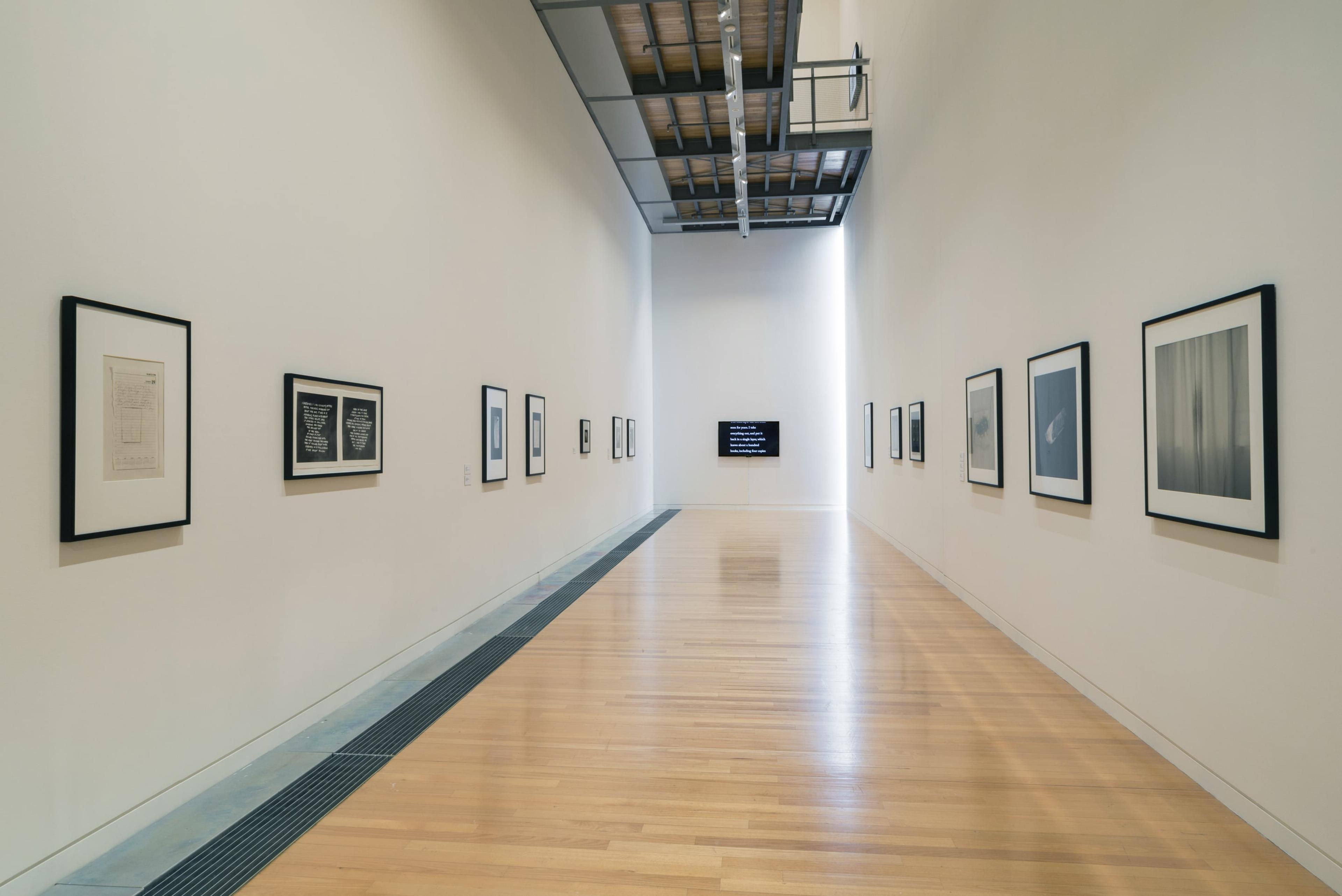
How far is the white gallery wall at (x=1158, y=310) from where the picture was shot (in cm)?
260

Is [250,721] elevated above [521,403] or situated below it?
below

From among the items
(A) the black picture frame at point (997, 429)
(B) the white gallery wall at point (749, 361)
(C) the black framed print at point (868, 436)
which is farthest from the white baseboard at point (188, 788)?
(B) the white gallery wall at point (749, 361)

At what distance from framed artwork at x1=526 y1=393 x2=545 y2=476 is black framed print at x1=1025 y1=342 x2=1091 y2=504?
489cm

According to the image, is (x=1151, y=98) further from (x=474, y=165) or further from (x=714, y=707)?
(x=474, y=165)

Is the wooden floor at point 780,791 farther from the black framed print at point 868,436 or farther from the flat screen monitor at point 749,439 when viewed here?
the flat screen monitor at point 749,439

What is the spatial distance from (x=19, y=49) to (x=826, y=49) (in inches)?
686

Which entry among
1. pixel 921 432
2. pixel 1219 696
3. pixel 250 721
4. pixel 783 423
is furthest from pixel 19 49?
pixel 783 423

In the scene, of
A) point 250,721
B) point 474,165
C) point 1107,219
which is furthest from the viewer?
point 474,165

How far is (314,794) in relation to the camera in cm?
324

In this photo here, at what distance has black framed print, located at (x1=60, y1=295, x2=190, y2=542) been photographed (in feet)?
8.41

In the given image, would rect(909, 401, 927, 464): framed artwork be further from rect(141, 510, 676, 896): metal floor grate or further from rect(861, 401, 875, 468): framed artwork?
rect(141, 510, 676, 896): metal floor grate

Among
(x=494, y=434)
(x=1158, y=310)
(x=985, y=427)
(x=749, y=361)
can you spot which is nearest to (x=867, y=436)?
(x=749, y=361)

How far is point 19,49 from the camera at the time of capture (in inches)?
95.7

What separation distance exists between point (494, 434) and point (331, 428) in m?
2.60
